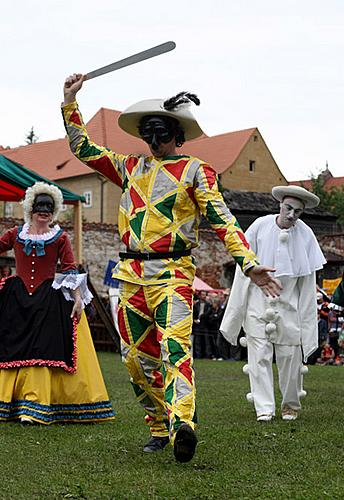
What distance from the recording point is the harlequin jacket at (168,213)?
17.2ft

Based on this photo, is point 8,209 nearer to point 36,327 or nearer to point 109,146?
point 109,146

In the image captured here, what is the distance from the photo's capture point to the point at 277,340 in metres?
7.89

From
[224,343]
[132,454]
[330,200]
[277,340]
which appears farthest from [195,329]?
[330,200]

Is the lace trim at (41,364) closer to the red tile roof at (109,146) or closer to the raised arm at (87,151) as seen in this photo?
the raised arm at (87,151)

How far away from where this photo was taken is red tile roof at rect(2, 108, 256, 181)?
56.7 metres

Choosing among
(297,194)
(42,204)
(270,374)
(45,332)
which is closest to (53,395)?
(45,332)

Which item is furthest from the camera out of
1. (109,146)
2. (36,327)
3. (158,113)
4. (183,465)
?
(109,146)

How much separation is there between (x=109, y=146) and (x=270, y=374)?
1910 inches

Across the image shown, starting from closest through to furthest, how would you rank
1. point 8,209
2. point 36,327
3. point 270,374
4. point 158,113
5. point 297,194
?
point 158,113 → point 36,327 → point 270,374 → point 297,194 → point 8,209

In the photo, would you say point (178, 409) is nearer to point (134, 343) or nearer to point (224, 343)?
point (134, 343)

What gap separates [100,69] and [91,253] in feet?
84.0

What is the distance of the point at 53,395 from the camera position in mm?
7309

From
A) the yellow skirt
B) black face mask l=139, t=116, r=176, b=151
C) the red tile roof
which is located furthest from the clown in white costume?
the red tile roof

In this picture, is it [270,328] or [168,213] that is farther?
[270,328]
